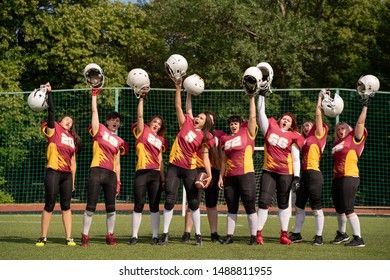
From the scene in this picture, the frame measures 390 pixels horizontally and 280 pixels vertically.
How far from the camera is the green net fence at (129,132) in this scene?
71.2ft

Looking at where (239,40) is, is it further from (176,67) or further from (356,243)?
(356,243)

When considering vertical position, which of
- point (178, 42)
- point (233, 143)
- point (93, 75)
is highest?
point (178, 42)

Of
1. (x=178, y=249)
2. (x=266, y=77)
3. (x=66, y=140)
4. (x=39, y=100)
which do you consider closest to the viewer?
(x=178, y=249)

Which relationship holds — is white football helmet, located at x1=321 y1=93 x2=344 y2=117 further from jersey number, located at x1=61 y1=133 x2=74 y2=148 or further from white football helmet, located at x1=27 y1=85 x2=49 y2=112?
white football helmet, located at x1=27 y1=85 x2=49 y2=112

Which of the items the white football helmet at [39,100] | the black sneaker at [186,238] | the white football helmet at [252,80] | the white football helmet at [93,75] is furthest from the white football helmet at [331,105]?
the white football helmet at [39,100]

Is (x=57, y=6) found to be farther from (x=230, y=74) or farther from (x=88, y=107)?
(x=88, y=107)

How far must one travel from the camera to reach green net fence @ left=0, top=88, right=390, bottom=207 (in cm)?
2169

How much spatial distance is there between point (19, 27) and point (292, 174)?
912 inches

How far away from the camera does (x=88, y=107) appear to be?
866 inches

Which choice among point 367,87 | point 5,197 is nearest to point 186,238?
point 367,87

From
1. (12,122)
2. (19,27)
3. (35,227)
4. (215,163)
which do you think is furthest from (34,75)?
(215,163)

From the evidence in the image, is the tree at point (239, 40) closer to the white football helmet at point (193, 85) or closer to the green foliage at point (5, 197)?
the green foliage at point (5, 197)

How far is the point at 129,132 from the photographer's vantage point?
21734 mm

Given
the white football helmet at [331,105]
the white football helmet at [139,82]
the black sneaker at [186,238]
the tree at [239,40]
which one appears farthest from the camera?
the tree at [239,40]
